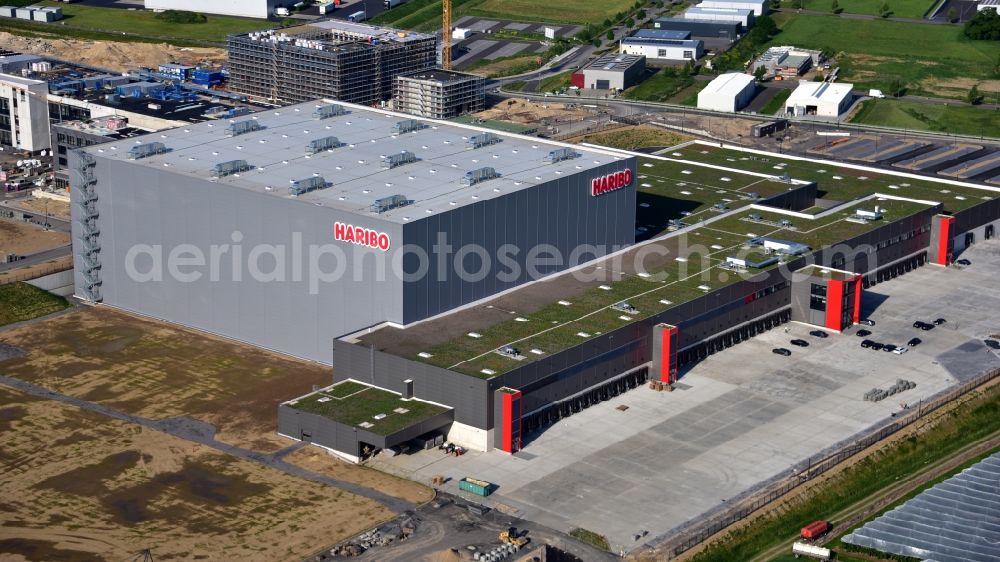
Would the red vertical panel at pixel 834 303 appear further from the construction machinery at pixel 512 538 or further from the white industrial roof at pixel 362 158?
the construction machinery at pixel 512 538

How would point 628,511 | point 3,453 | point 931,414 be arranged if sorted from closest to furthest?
point 628,511, point 3,453, point 931,414

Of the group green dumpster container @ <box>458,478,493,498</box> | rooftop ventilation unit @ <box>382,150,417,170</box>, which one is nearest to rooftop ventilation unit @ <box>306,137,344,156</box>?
rooftop ventilation unit @ <box>382,150,417,170</box>

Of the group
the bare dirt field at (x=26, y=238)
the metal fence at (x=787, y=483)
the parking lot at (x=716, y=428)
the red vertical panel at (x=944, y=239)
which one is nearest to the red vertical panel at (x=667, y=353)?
the parking lot at (x=716, y=428)

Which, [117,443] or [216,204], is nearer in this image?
[117,443]

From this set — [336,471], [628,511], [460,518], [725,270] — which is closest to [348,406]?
[336,471]

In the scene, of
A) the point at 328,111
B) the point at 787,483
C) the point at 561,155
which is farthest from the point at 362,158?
the point at 787,483

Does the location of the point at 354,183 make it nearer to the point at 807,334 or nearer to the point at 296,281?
the point at 296,281
